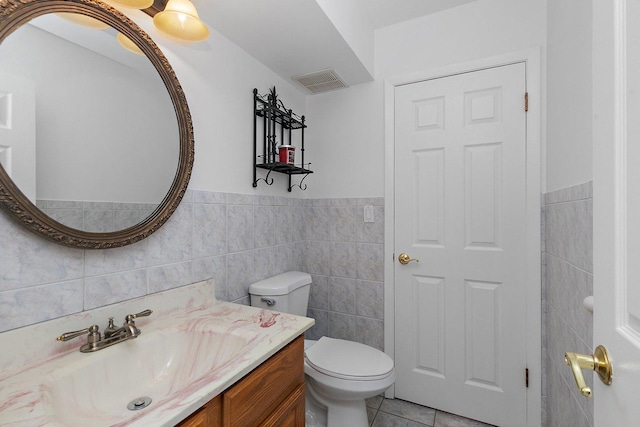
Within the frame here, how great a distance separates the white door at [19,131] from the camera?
80 cm

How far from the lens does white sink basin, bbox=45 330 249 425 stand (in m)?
0.77

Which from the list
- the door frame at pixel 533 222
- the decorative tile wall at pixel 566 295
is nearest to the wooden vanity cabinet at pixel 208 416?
the decorative tile wall at pixel 566 295

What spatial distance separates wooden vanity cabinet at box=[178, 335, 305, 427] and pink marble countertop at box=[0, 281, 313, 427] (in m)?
0.04

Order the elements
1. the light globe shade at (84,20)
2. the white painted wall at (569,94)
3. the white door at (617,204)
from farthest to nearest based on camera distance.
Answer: the white painted wall at (569,94), the light globe shade at (84,20), the white door at (617,204)

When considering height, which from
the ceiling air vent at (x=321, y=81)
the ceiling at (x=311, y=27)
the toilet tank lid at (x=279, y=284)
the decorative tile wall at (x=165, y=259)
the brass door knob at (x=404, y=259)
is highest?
the ceiling at (x=311, y=27)

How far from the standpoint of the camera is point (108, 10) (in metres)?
1.00

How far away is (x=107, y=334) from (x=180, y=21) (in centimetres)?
111

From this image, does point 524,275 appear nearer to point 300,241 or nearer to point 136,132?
point 300,241

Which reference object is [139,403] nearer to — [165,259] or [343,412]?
[165,259]

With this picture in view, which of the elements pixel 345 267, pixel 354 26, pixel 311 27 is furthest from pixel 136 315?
pixel 354 26

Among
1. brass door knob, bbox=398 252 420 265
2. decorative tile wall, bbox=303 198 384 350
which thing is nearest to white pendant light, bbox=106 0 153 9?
decorative tile wall, bbox=303 198 384 350

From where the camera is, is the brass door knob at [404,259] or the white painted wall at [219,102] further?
the brass door knob at [404,259]

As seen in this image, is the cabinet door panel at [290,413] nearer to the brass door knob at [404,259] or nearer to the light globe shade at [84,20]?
the brass door knob at [404,259]

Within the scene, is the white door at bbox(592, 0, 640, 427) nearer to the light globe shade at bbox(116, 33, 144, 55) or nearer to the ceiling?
the ceiling
